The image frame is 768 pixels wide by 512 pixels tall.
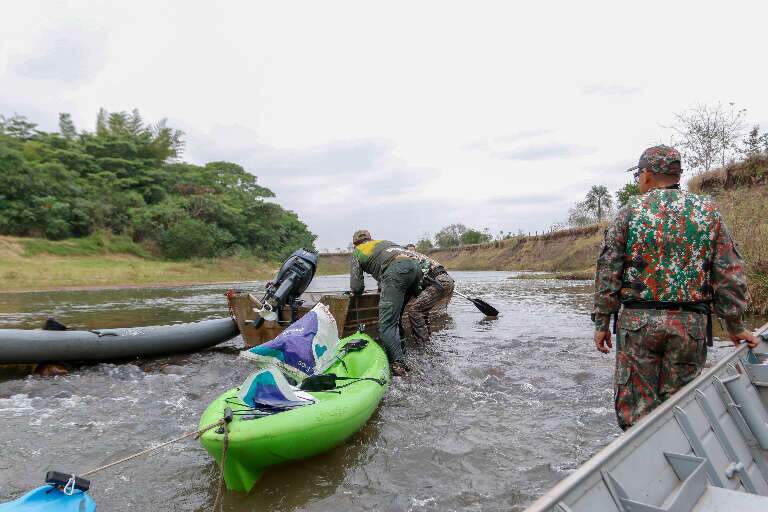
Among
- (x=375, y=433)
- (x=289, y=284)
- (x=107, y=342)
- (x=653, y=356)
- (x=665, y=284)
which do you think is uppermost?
(x=665, y=284)

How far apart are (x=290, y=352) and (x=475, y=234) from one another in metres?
87.6

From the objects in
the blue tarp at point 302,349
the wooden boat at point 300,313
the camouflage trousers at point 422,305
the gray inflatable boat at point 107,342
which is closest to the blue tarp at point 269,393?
the blue tarp at point 302,349

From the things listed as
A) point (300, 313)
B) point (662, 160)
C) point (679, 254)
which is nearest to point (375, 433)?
point (679, 254)

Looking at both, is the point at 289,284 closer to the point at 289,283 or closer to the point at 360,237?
Answer: the point at 289,283

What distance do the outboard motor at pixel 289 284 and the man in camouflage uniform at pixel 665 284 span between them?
4.78 m

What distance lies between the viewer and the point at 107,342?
7.13m

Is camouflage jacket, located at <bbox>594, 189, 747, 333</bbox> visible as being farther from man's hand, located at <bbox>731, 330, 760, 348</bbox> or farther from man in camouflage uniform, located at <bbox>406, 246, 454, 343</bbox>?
man in camouflage uniform, located at <bbox>406, 246, 454, 343</bbox>

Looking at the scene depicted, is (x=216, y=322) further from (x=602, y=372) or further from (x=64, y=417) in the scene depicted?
(x=602, y=372)

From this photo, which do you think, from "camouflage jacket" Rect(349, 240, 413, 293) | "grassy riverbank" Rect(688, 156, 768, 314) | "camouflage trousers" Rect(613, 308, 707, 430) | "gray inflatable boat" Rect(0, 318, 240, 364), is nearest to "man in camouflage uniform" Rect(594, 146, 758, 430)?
"camouflage trousers" Rect(613, 308, 707, 430)

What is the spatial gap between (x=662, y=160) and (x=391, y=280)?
4.03m

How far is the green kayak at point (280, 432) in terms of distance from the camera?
3.17m

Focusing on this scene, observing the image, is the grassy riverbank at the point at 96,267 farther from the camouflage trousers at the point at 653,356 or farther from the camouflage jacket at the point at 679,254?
the camouflage jacket at the point at 679,254

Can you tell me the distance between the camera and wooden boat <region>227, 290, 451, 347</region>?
7465 mm

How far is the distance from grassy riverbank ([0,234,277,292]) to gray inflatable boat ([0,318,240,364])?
70.1 ft
